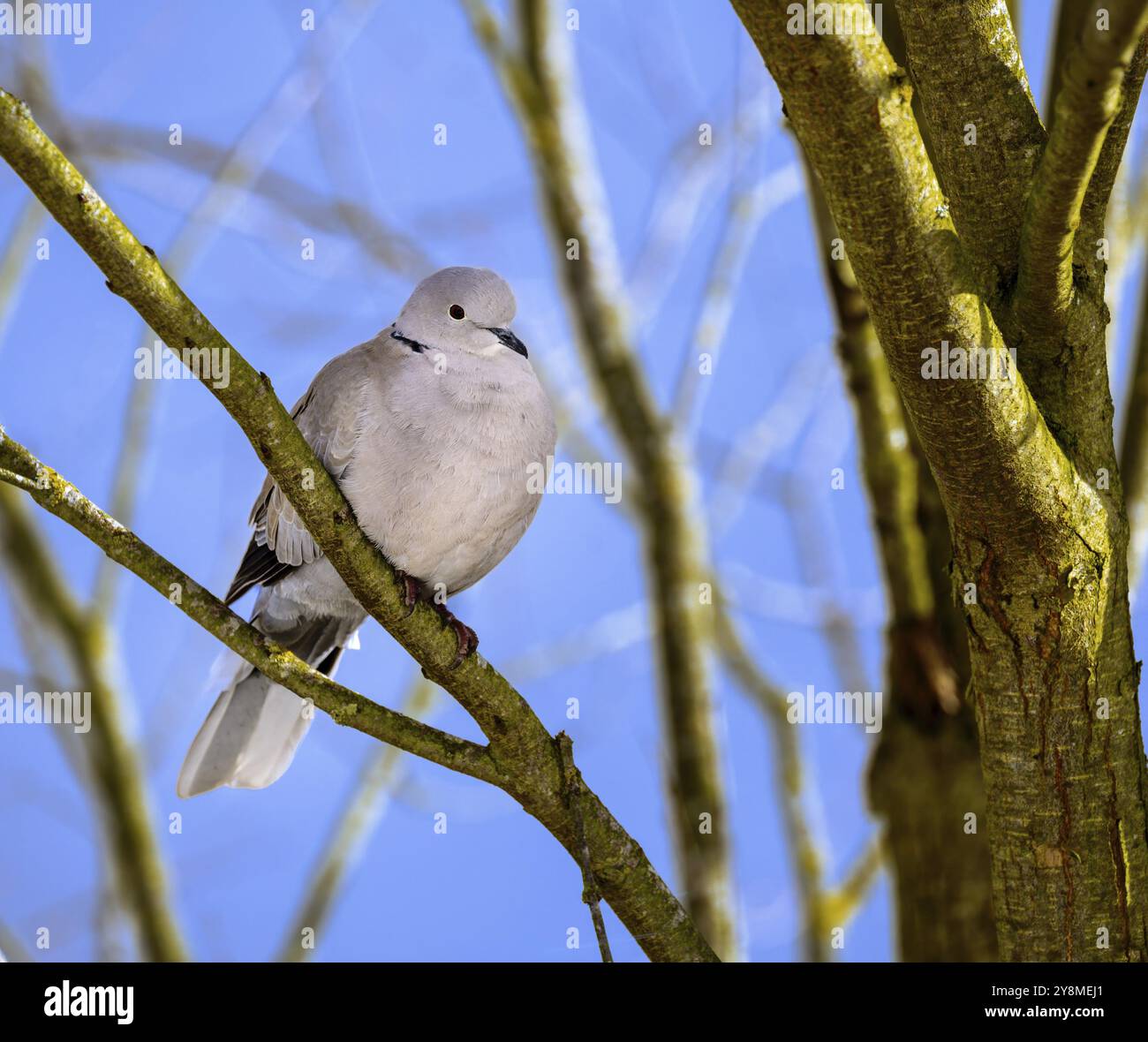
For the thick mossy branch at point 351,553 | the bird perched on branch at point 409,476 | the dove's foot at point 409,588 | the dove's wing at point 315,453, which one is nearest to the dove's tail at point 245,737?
the bird perched on branch at point 409,476

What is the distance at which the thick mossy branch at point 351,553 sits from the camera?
6.91 ft

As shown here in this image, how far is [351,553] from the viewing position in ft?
8.54

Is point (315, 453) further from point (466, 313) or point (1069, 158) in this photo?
point (1069, 158)

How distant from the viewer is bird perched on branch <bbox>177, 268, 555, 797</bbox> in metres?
3.16

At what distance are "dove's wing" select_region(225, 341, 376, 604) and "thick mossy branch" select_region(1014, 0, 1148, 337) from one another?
5.58 feet

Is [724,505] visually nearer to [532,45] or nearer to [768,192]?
[768,192]

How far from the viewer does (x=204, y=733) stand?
363cm

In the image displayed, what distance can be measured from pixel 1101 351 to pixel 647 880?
5.02ft

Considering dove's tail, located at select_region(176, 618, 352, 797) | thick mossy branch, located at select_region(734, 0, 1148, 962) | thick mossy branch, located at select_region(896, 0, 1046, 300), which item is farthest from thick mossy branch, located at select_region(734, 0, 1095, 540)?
dove's tail, located at select_region(176, 618, 352, 797)

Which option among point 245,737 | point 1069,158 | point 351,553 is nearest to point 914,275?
point 1069,158

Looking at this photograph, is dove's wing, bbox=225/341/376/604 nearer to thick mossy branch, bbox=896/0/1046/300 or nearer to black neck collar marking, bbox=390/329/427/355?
black neck collar marking, bbox=390/329/427/355

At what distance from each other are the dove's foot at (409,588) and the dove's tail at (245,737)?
0.60 m
